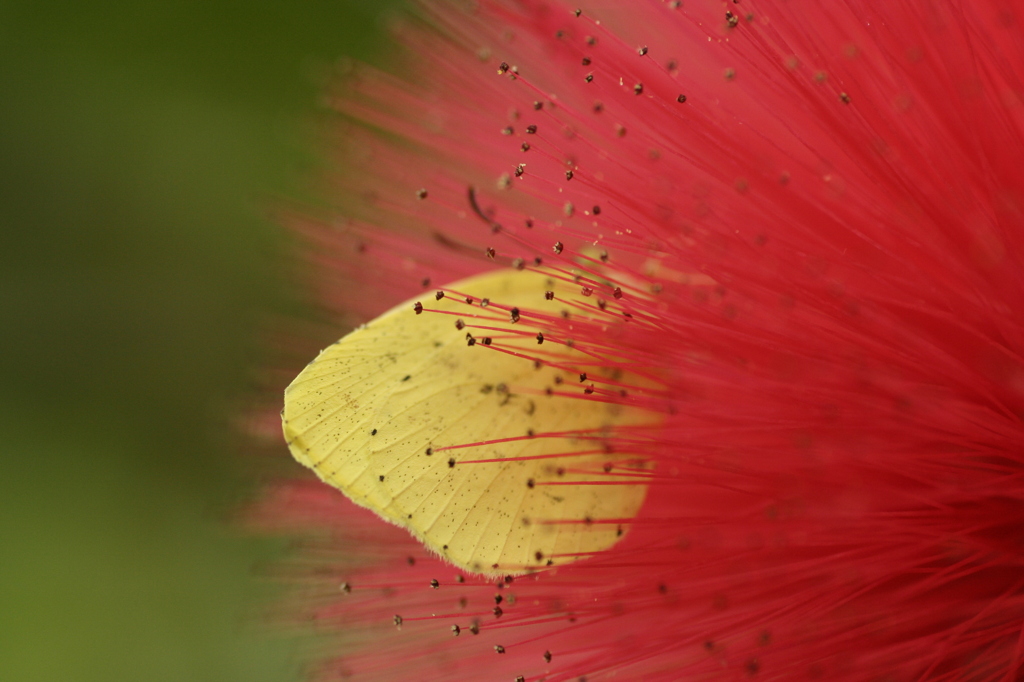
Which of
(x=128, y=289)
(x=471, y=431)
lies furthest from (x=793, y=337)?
(x=128, y=289)

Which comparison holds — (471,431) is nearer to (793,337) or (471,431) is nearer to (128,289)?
(793,337)

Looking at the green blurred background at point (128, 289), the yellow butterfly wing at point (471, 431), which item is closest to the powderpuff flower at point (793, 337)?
the yellow butterfly wing at point (471, 431)

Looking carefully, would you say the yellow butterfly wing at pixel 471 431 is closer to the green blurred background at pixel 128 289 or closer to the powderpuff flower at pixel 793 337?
the powderpuff flower at pixel 793 337

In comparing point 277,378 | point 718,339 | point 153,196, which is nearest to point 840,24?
point 718,339

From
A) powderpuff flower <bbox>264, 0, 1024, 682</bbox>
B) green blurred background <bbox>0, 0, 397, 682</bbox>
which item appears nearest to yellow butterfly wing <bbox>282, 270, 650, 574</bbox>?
powderpuff flower <bbox>264, 0, 1024, 682</bbox>

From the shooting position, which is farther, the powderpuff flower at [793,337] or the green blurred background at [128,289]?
the green blurred background at [128,289]

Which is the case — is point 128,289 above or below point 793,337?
below
